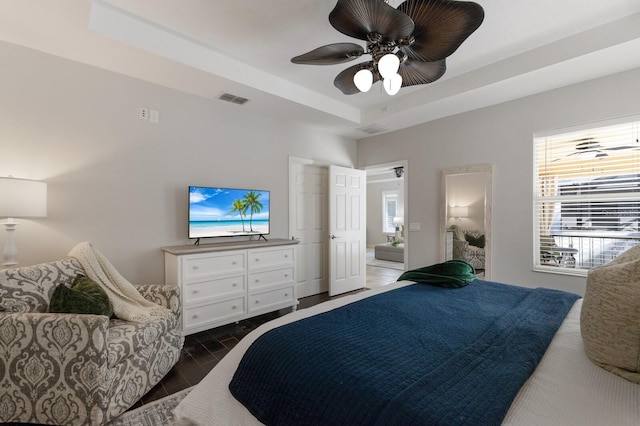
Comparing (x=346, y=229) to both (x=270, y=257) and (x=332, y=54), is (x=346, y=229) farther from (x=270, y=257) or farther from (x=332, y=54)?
(x=332, y=54)

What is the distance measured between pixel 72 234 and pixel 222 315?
158 cm

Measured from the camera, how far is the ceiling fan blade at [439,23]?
159 cm

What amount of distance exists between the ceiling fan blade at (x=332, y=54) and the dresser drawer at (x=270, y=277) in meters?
2.32

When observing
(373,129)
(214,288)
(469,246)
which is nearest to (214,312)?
(214,288)

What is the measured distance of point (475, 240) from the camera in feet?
12.8

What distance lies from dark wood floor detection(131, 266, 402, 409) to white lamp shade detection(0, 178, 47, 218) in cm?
160

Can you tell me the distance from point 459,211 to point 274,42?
306 cm

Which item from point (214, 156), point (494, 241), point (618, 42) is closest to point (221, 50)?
point (214, 156)

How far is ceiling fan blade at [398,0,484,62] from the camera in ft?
5.22

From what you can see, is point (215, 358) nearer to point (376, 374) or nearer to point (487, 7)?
point (376, 374)

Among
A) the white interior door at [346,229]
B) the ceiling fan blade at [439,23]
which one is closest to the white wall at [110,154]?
the white interior door at [346,229]

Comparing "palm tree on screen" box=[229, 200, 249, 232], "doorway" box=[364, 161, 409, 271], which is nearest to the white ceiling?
"palm tree on screen" box=[229, 200, 249, 232]

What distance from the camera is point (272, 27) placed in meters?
2.53

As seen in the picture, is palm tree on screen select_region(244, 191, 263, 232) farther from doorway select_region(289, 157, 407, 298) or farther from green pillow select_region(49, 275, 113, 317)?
green pillow select_region(49, 275, 113, 317)
